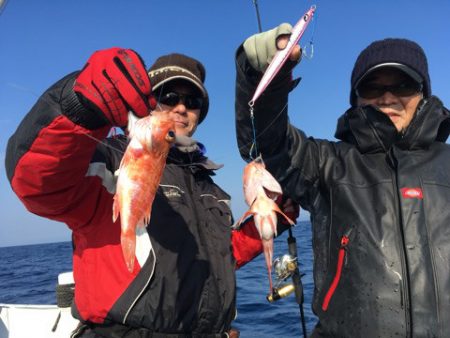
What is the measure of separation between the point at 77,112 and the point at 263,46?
48.9 inches

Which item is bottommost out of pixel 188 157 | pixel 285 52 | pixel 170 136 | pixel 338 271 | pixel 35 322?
pixel 35 322

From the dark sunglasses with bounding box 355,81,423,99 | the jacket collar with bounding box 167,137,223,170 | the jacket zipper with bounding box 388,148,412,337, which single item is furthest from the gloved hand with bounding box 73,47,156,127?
the jacket zipper with bounding box 388,148,412,337

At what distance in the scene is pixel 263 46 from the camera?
8.05ft

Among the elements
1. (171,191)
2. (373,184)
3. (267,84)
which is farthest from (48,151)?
(373,184)

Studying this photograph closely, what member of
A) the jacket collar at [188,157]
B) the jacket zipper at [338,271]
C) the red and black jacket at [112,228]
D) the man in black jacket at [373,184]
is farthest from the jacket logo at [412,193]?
the jacket collar at [188,157]

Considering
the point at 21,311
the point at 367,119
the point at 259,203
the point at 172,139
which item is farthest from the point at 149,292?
the point at 21,311

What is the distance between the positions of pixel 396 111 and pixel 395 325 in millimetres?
1561

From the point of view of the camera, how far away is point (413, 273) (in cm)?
245

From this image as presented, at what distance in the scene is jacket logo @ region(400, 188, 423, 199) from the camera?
8.57 feet

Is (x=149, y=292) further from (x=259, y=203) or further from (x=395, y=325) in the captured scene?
(x=395, y=325)

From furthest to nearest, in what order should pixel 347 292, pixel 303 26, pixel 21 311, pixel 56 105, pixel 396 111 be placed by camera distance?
pixel 21 311
pixel 396 111
pixel 347 292
pixel 303 26
pixel 56 105

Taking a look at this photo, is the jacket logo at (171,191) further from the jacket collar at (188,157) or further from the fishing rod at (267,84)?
the fishing rod at (267,84)

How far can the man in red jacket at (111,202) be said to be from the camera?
6.75ft

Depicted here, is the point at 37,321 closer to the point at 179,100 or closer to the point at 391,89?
the point at 179,100
